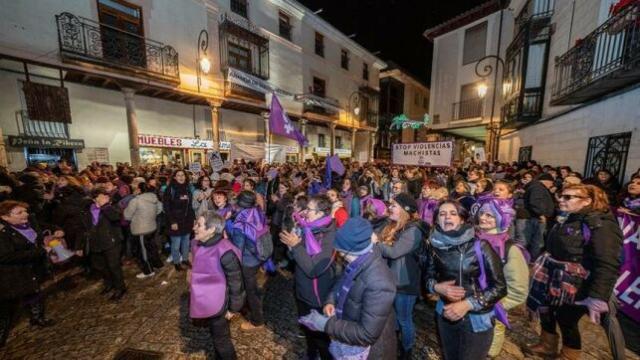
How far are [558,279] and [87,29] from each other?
14.8 m

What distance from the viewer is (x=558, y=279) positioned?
2543mm

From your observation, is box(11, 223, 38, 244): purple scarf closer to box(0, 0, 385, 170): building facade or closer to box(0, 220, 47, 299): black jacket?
box(0, 220, 47, 299): black jacket

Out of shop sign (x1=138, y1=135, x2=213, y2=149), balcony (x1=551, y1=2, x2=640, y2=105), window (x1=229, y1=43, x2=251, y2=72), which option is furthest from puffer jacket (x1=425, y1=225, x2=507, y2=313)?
window (x1=229, y1=43, x2=251, y2=72)

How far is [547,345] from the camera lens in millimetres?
2863

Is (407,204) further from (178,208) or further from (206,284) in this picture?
(178,208)

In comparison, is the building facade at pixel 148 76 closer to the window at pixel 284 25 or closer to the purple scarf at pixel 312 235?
the window at pixel 284 25

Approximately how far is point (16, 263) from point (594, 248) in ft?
20.9

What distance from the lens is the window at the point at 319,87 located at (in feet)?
70.5

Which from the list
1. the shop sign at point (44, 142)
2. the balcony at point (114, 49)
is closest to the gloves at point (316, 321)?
the balcony at point (114, 49)

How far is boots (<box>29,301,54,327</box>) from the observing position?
11.4 feet

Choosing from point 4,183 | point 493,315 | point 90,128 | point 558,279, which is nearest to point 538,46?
point 558,279

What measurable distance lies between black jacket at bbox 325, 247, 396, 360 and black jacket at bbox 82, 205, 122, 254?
4.14 m

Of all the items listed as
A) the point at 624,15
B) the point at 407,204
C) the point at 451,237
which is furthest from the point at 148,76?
the point at 624,15

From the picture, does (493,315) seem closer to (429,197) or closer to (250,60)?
(429,197)
